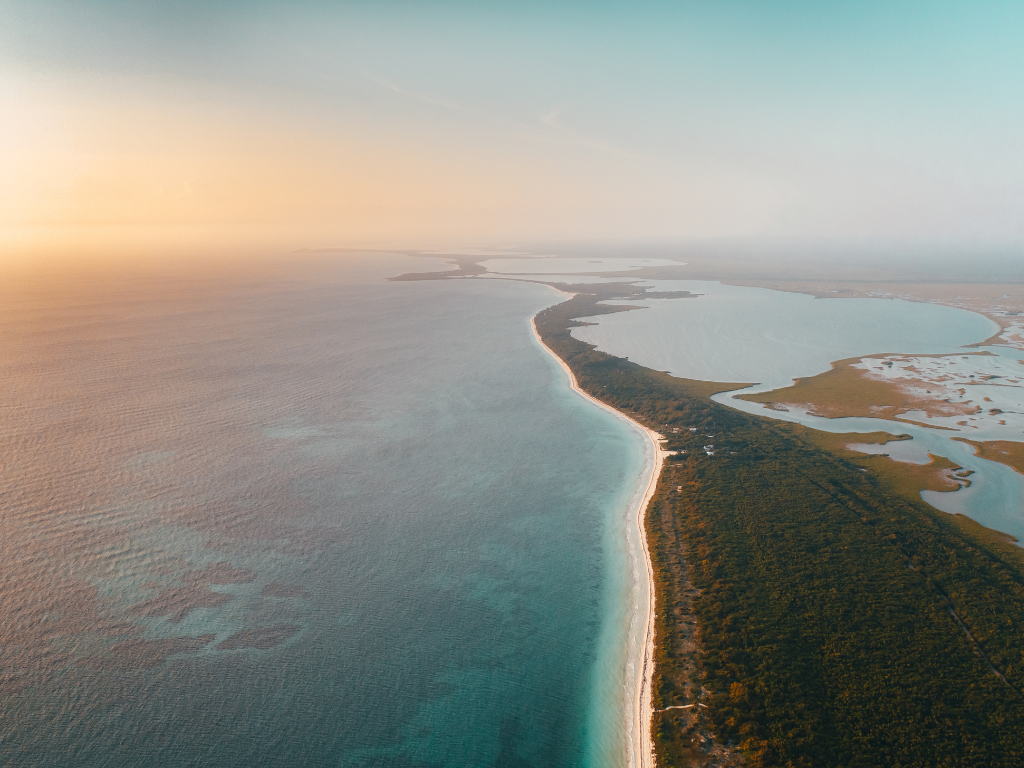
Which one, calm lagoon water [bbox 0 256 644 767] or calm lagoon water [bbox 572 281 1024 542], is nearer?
calm lagoon water [bbox 0 256 644 767]

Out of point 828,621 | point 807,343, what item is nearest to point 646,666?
point 828,621

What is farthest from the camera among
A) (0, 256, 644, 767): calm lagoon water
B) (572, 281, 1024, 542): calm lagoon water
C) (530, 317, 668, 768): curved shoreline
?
(572, 281, 1024, 542): calm lagoon water

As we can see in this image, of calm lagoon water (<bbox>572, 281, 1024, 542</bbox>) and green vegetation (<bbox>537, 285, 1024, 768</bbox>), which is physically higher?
calm lagoon water (<bbox>572, 281, 1024, 542</bbox>)

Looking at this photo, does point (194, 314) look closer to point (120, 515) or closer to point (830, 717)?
point (120, 515)

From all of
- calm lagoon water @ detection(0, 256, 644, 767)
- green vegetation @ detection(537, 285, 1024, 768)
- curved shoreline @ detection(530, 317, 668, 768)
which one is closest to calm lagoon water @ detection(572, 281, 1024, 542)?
green vegetation @ detection(537, 285, 1024, 768)

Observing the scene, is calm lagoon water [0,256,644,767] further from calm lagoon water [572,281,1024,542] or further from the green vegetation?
calm lagoon water [572,281,1024,542]

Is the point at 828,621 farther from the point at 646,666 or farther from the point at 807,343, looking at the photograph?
the point at 807,343

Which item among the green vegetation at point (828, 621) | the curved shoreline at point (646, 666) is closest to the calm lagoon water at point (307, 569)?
the curved shoreline at point (646, 666)
